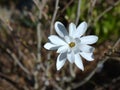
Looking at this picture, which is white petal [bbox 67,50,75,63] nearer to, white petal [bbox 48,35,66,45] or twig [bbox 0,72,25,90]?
white petal [bbox 48,35,66,45]

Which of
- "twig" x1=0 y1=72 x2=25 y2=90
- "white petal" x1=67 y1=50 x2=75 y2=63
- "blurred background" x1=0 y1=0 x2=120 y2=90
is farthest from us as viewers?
"twig" x1=0 y1=72 x2=25 y2=90

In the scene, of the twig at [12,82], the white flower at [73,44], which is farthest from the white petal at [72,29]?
the twig at [12,82]

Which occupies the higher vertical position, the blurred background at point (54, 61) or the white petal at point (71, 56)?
the blurred background at point (54, 61)

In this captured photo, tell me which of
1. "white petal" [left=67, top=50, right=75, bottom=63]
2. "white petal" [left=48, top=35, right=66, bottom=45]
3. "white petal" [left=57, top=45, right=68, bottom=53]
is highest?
"white petal" [left=48, top=35, right=66, bottom=45]

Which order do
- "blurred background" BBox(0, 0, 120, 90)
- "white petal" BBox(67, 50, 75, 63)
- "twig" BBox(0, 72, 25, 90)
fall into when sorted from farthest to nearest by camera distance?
"twig" BBox(0, 72, 25, 90) → "blurred background" BBox(0, 0, 120, 90) → "white petal" BBox(67, 50, 75, 63)

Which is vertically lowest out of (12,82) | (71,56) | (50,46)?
(71,56)

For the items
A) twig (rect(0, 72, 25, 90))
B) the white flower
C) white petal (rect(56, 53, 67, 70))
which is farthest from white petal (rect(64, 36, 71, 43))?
twig (rect(0, 72, 25, 90))

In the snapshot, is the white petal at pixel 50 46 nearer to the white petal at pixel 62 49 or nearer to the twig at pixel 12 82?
the white petal at pixel 62 49

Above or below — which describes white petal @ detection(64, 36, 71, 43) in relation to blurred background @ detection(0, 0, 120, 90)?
below

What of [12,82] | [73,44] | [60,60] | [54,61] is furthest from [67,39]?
[12,82]

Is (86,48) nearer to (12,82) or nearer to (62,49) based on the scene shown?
(62,49)
